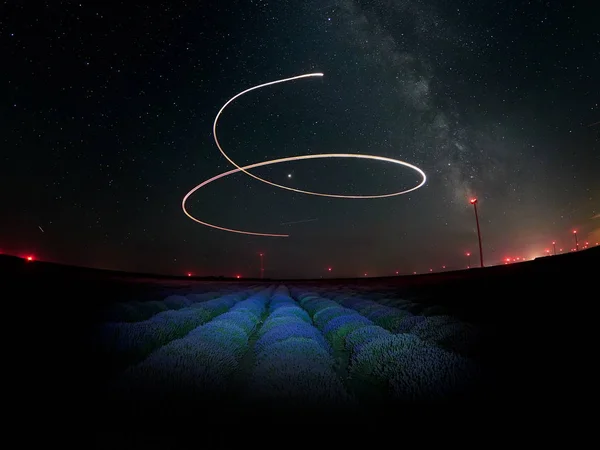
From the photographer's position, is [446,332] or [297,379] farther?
[446,332]

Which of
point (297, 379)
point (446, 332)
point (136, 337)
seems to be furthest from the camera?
point (136, 337)

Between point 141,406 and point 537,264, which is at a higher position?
point 537,264

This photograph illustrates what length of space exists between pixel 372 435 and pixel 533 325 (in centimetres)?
371

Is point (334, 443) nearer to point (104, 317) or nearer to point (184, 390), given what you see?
point (184, 390)

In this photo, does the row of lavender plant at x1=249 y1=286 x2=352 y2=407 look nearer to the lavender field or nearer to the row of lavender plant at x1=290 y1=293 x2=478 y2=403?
the lavender field

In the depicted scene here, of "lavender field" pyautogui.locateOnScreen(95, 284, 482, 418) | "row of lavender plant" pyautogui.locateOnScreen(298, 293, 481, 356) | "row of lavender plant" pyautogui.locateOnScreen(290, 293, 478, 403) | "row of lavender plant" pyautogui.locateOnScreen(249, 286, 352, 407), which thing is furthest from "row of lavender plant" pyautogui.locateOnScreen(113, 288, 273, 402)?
"row of lavender plant" pyautogui.locateOnScreen(298, 293, 481, 356)

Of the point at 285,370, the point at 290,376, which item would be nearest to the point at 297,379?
the point at 290,376

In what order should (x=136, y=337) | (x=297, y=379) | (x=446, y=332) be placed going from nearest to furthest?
(x=297, y=379) < (x=446, y=332) < (x=136, y=337)

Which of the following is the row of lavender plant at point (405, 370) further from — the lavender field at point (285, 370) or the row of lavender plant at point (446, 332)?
the row of lavender plant at point (446, 332)

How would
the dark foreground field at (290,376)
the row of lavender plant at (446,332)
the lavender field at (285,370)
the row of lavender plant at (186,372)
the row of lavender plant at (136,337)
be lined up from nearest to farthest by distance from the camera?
the dark foreground field at (290,376)
the lavender field at (285,370)
the row of lavender plant at (186,372)
the row of lavender plant at (446,332)
the row of lavender plant at (136,337)

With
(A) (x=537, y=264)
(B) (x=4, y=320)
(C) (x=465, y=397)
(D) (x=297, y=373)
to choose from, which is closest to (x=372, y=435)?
(C) (x=465, y=397)

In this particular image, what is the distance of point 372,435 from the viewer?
2.00m

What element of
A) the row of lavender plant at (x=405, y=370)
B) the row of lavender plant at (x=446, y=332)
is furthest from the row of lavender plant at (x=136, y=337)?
the row of lavender plant at (x=446, y=332)

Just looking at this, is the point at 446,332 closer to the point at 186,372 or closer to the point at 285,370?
the point at 285,370
